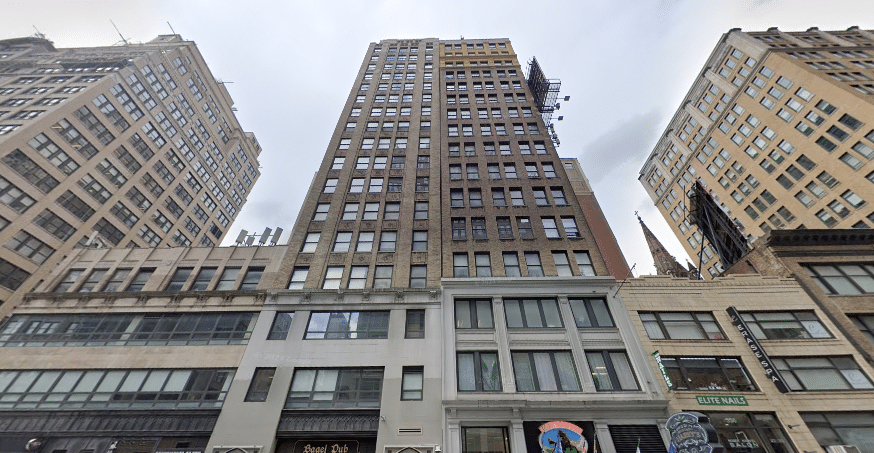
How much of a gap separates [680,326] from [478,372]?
41.9 feet

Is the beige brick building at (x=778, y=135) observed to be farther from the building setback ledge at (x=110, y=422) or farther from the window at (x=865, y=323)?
the building setback ledge at (x=110, y=422)

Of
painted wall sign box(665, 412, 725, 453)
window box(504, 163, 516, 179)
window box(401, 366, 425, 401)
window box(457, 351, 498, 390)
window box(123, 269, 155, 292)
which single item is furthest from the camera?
window box(504, 163, 516, 179)

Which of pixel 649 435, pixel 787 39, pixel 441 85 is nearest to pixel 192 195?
pixel 441 85

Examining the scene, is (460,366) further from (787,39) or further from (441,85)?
(787,39)

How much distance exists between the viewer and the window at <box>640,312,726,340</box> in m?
21.1

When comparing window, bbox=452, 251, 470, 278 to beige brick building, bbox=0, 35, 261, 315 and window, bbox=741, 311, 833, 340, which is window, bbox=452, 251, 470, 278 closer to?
window, bbox=741, 311, 833, 340

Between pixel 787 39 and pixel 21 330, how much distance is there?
327 feet

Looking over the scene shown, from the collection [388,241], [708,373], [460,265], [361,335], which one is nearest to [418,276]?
[460,265]

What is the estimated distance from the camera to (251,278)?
2580 cm

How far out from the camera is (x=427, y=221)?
29.4 metres

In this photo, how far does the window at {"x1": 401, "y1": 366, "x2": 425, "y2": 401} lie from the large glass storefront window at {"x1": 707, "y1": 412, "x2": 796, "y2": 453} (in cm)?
1478

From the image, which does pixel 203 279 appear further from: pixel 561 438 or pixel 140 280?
pixel 561 438

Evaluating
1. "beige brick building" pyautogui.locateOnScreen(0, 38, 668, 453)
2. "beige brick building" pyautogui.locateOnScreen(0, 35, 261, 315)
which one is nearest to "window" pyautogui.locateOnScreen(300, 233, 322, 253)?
"beige brick building" pyautogui.locateOnScreen(0, 38, 668, 453)

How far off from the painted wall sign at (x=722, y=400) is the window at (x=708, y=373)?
54 centimetres
